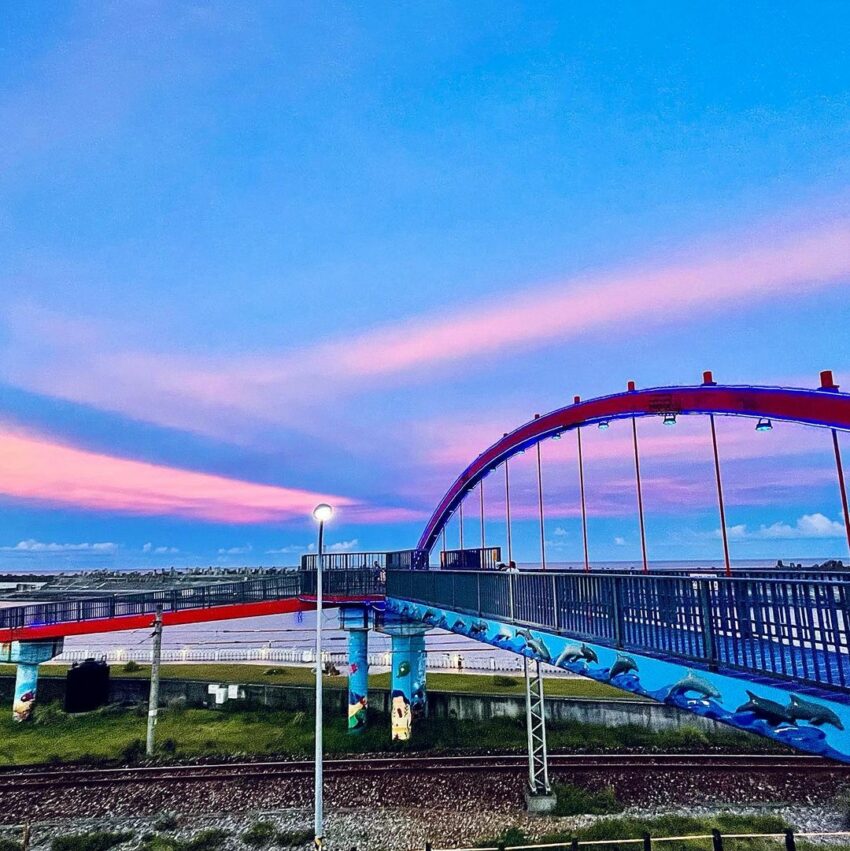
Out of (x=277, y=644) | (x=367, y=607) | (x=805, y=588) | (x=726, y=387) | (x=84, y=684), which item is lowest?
(x=277, y=644)

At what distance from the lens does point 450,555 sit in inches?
1387

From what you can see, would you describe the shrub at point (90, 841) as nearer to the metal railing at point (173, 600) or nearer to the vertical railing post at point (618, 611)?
the metal railing at point (173, 600)

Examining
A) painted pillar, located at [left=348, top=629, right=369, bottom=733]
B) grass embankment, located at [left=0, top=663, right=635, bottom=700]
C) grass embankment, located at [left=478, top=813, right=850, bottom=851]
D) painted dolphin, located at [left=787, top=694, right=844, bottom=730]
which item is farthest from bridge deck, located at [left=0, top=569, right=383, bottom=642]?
painted dolphin, located at [left=787, top=694, right=844, bottom=730]

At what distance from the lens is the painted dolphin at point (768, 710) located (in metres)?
8.94

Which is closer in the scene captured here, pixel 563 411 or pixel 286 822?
pixel 286 822

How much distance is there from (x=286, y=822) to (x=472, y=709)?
1258 centimetres

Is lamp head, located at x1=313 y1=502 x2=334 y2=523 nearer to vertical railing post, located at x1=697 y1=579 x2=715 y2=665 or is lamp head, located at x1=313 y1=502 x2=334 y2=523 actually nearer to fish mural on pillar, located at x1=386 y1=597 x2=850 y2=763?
fish mural on pillar, located at x1=386 y1=597 x2=850 y2=763

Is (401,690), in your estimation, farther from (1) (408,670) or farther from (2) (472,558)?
(2) (472,558)

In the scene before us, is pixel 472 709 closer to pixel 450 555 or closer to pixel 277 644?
pixel 450 555

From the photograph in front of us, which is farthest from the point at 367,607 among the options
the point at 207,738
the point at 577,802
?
the point at 577,802

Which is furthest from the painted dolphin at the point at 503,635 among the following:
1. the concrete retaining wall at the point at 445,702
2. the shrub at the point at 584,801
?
the concrete retaining wall at the point at 445,702

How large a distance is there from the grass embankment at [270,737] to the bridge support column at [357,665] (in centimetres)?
74

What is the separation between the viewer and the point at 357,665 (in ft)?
94.3

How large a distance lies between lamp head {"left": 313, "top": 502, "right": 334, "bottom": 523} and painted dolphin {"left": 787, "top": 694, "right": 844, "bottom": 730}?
34.1 feet
